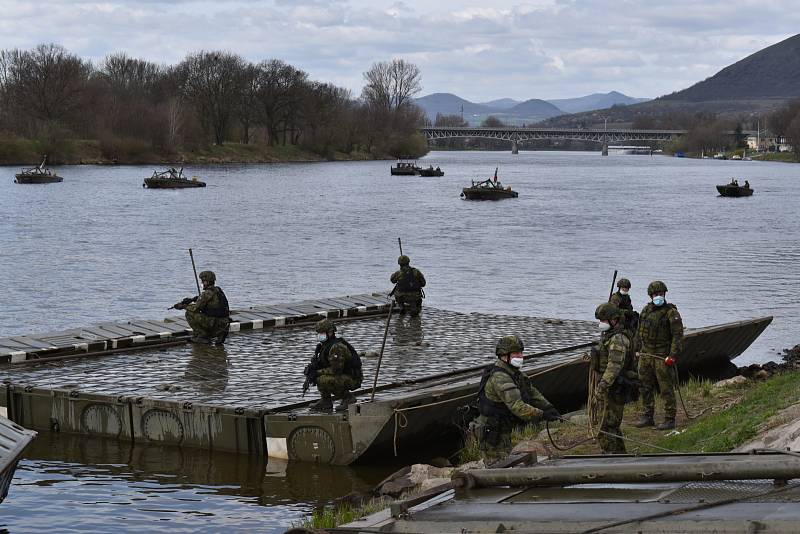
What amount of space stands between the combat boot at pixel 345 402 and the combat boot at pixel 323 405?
0.12 meters

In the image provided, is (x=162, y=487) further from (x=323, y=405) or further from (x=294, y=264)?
(x=294, y=264)

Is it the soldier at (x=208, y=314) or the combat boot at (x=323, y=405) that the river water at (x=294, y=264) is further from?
the soldier at (x=208, y=314)

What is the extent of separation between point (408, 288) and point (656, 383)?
29.3ft

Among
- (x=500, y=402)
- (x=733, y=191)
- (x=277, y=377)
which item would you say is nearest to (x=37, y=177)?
(x=733, y=191)

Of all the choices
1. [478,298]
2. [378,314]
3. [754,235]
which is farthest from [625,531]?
[754,235]

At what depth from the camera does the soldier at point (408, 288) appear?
2508 centimetres

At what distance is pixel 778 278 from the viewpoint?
1720 inches

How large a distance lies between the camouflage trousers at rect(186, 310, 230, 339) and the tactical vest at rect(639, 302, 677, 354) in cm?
826

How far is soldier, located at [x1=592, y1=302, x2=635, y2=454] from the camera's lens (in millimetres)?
13664

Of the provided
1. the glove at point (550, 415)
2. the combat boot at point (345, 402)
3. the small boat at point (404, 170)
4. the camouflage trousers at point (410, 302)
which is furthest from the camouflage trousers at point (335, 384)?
the small boat at point (404, 170)

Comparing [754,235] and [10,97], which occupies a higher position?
[10,97]

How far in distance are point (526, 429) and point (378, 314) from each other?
9.41 meters

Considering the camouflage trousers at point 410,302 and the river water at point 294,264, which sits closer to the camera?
the river water at point 294,264

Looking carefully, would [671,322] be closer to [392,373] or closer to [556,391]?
[556,391]
